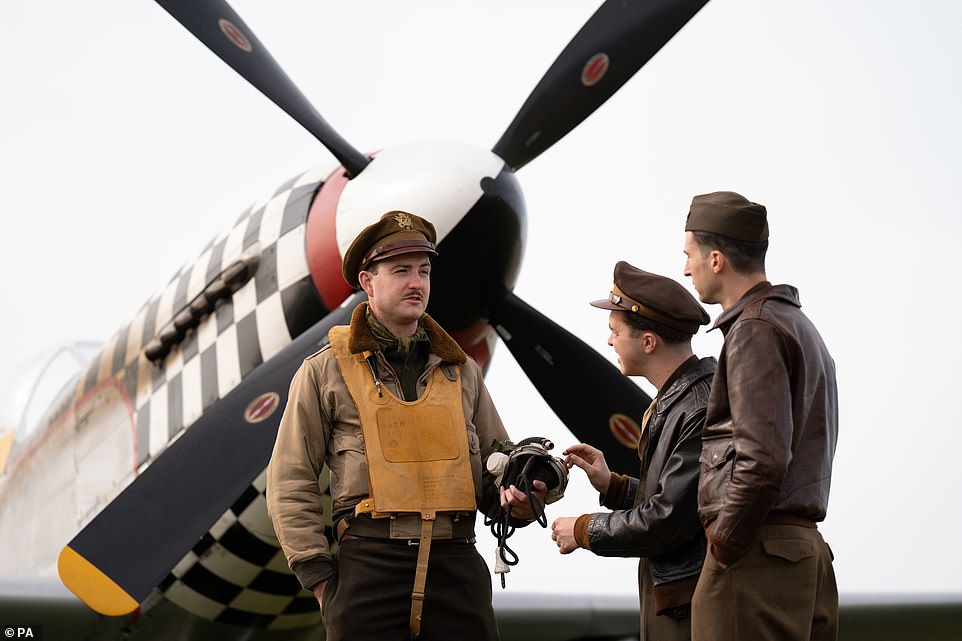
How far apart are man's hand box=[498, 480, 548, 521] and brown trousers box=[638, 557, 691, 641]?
13.2 inches

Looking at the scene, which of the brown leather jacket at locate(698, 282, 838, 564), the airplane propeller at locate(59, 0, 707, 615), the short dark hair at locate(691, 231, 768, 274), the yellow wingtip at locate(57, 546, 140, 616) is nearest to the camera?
the brown leather jacket at locate(698, 282, 838, 564)

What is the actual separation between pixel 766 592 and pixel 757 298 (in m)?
0.68

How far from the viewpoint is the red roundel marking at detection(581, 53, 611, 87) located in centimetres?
520

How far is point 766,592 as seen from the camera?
7.61 feet

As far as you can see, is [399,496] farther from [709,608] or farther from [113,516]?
[113,516]

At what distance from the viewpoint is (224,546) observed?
507cm

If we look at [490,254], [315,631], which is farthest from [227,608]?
[490,254]

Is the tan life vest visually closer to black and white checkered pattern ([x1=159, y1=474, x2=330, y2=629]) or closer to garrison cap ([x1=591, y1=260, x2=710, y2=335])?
garrison cap ([x1=591, y1=260, x2=710, y2=335])

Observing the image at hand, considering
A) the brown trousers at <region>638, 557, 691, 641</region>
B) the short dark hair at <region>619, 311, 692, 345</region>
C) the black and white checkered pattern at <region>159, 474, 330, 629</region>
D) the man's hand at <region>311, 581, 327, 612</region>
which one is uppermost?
the short dark hair at <region>619, 311, 692, 345</region>

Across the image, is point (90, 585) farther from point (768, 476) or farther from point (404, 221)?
point (768, 476)

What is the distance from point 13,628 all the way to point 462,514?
3.71 meters

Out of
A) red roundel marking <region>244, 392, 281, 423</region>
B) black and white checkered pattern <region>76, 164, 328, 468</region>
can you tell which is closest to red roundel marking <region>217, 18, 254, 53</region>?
black and white checkered pattern <region>76, 164, 328, 468</region>

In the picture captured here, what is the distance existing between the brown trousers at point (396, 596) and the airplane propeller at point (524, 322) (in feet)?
5.54

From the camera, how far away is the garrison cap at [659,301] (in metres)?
2.90
